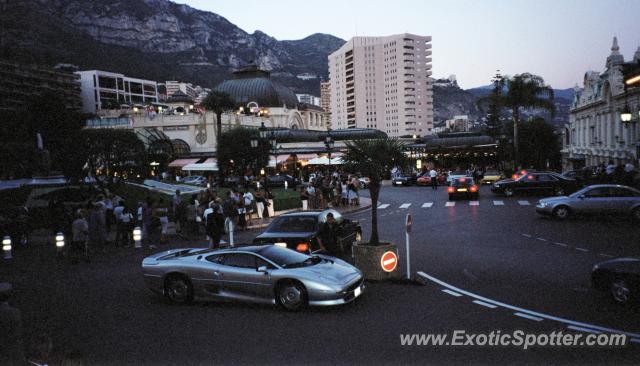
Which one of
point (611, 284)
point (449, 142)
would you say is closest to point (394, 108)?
point (449, 142)

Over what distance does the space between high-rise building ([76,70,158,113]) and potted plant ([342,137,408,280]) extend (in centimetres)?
11106

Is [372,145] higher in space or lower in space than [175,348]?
higher

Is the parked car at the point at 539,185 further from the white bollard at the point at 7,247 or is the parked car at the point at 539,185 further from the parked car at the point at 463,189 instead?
the white bollard at the point at 7,247

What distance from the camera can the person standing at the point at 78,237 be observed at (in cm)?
1538

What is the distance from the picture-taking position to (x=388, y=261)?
11.9m

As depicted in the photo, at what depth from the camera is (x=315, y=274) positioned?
9562 mm

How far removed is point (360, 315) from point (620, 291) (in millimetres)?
4764

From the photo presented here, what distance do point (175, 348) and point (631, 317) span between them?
7694 millimetres

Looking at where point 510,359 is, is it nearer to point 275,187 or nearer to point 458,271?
point 458,271

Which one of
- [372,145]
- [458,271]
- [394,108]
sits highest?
[394,108]

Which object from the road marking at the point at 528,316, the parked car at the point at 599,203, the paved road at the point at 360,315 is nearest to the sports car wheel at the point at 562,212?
the parked car at the point at 599,203

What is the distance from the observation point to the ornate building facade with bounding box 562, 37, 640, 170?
1544 inches

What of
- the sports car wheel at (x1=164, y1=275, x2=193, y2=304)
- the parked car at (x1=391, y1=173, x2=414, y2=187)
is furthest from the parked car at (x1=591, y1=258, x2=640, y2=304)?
the parked car at (x1=391, y1=173, x2=414, y2=187)

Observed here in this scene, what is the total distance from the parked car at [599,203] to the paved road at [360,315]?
476 cm
